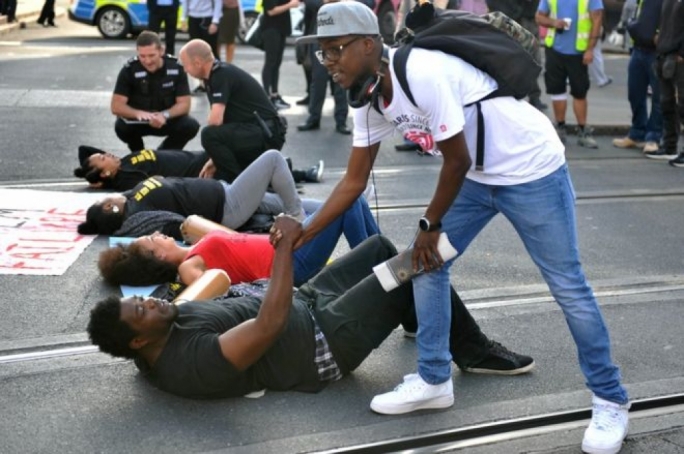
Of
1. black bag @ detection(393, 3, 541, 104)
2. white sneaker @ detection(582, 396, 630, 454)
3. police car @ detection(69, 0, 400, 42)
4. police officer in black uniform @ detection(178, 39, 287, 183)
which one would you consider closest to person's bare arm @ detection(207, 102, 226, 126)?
police officer in black uniform @ detection(178, 39, 287, 183)

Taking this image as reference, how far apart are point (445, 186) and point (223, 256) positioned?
7.38ft

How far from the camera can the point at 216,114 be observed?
869 centimetres

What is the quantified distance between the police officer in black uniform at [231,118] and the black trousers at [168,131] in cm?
89

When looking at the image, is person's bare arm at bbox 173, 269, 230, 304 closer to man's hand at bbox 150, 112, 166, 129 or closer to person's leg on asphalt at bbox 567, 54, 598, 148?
man's hand at bbox 150, 112, 166, 129

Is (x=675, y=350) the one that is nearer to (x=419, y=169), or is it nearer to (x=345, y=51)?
(x=345, y=51)

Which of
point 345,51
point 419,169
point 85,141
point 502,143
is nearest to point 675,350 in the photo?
point 502,143

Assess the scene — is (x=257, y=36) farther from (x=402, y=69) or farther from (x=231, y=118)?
(x=402, y=69)

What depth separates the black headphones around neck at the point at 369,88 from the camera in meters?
4.13

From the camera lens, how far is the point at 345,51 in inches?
162

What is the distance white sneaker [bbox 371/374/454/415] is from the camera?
15.1 ft

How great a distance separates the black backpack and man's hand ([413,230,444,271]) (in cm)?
32

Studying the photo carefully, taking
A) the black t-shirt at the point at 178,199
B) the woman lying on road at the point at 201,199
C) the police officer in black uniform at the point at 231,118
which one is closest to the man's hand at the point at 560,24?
the police officer in black uniform at the point at 231,118

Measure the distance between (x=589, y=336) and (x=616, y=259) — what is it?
10.3 ft

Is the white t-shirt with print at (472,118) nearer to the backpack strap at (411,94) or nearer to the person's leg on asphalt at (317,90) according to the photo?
the backpack strap at (411,94)
